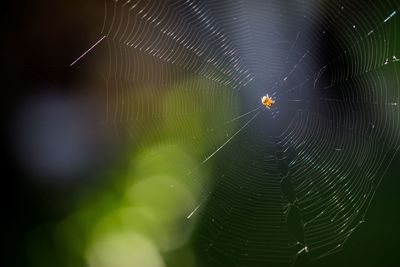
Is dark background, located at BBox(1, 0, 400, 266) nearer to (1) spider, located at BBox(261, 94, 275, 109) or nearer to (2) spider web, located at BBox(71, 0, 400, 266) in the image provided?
(2) spider web, located at BBox(71, 0, 400, 266)

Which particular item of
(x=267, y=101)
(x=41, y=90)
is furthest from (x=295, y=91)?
(x=41, y=90)

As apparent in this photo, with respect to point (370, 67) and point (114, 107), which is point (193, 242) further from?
point (370, 67)

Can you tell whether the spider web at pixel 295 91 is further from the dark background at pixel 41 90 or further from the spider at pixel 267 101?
the spider at pixel 267 101

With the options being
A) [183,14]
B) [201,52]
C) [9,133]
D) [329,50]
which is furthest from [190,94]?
[9,133]

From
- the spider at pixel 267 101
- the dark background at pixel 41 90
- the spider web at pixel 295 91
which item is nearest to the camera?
the dark background at pixel 41 90

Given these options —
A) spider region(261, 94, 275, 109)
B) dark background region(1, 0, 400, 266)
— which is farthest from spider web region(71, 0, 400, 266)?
spider region(261, 94, 275, 109)

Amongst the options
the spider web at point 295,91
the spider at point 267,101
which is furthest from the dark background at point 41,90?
the spider at point 267,101

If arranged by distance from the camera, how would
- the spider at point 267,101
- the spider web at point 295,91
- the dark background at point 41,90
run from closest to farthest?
the dark background at point 41,90 < the spider web at point 295,91 < the spider at point 267,101
